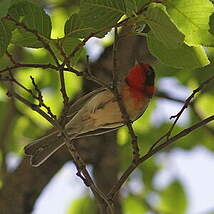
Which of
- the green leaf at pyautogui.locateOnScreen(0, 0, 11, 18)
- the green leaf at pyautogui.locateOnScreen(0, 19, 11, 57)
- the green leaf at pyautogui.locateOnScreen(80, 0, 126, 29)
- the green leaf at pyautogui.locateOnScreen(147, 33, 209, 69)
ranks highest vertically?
the green leaf at pyautogui.locateOnScreen(0, 19, 11, 57)

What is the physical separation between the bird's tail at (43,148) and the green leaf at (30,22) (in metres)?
1.10

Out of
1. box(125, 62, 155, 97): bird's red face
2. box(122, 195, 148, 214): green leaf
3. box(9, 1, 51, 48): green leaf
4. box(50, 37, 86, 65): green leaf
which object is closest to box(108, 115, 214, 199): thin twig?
box(50, 37, 86, 65): green leaf

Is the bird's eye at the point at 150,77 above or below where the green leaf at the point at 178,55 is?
above

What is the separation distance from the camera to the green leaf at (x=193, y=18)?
2.21 metres

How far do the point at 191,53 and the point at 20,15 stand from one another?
69 cm

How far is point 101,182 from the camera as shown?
4.72 metres

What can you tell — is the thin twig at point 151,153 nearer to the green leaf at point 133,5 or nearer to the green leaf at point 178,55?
the green leaf at point 178,55

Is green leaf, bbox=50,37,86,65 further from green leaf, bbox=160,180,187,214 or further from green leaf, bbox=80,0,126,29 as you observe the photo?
green leaf, bbox=160,180,187,214

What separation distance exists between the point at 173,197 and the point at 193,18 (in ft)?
13.2

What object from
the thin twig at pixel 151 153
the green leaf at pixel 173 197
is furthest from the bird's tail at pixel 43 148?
the green leaf at pixel 173 197

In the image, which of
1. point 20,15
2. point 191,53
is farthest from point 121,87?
point 20,15

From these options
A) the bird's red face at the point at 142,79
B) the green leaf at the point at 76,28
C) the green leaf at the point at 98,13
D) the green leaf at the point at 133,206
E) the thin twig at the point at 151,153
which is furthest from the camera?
the green leaf at the point at 133,206

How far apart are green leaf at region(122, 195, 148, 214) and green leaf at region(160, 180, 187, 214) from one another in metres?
0.21

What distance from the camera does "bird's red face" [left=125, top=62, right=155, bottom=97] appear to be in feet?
11.6
